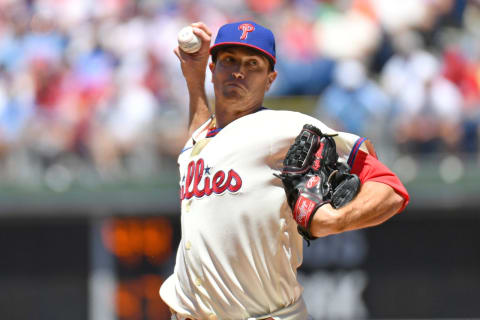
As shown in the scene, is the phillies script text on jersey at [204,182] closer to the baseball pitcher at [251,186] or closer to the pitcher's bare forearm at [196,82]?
the baseball pitcher at [251,186]

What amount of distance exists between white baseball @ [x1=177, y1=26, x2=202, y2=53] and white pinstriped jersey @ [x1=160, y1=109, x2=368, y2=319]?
590 mm

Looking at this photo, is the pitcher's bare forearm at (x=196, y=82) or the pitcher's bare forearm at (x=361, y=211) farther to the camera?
the pitcher's bare forearm at (x=196, y=82)

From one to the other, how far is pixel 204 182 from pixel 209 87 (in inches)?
181

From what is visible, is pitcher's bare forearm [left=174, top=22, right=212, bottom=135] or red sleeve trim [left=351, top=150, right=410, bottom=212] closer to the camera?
red sleeve trim [left=351, top=150, right=410, bottom=212]

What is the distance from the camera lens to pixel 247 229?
2875mm

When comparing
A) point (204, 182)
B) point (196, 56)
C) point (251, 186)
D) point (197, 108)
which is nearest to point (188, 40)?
point (196, 56)

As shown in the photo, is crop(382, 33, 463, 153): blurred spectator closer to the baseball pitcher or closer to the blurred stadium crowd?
the blurred stadium crowd

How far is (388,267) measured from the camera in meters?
6.99

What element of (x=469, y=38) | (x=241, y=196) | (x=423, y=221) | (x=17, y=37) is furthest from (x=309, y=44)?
(x=241, y=196)

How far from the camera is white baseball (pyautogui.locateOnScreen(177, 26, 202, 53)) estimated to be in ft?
11.2

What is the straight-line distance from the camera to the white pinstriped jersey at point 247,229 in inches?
113

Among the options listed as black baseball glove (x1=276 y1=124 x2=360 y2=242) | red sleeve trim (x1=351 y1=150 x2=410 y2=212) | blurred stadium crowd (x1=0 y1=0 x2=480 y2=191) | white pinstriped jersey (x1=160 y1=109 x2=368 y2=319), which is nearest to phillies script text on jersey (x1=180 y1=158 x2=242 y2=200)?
white pinstriped jersey (x1=160 y1=109 x2=368 y2=319)

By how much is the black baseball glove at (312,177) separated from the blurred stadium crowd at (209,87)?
4.21 metres

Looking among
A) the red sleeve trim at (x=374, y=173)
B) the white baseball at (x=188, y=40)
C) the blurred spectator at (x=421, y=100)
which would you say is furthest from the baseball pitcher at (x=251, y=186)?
the blurred spectator at (x=421, y=100)
